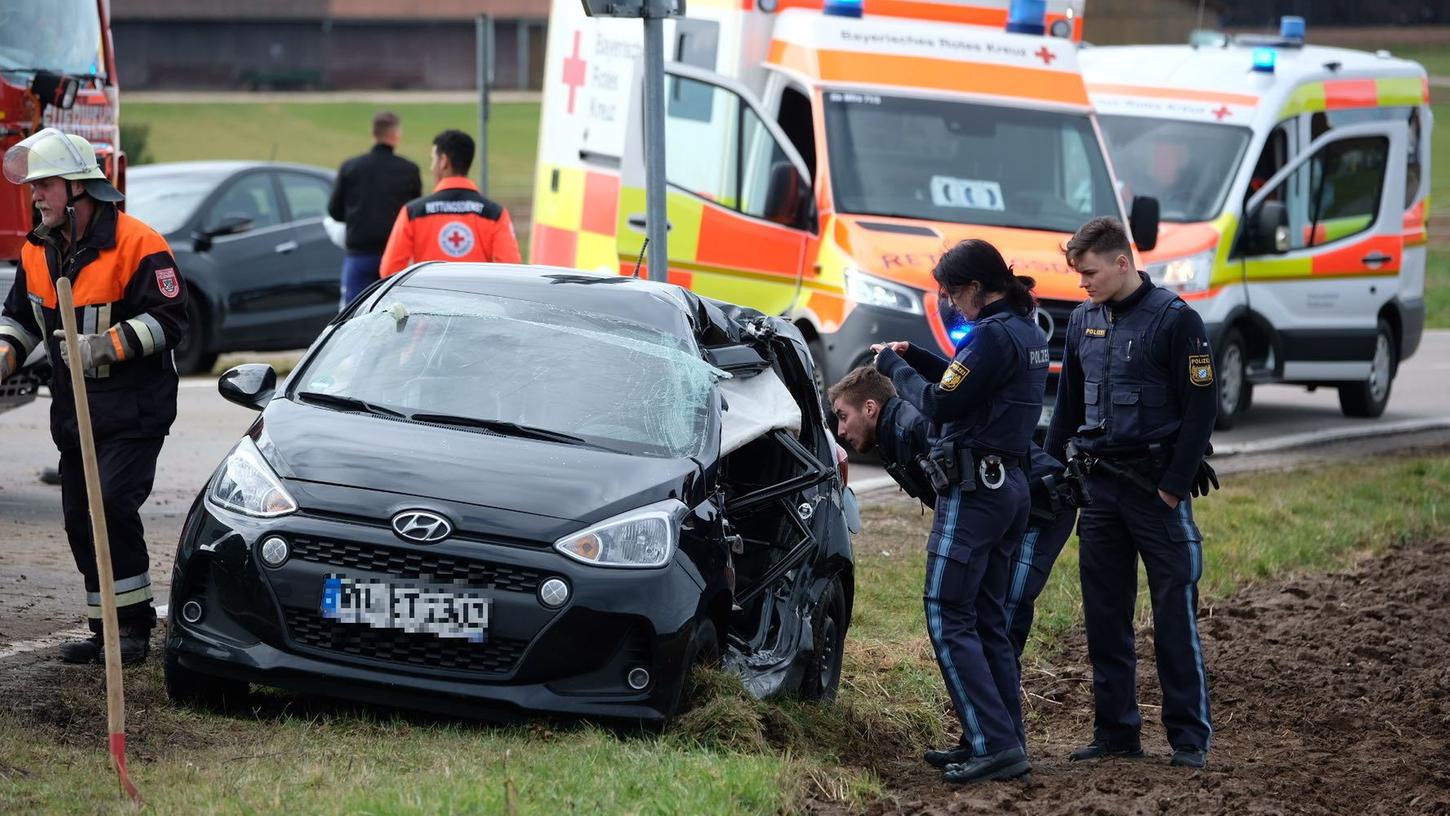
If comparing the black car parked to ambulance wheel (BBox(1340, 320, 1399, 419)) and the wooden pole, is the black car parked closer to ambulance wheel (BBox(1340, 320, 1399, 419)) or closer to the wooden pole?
ambulance wheel (BBox(1340, 320, 1399, 419))

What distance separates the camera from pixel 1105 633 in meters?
6.48

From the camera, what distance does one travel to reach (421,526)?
562 cm

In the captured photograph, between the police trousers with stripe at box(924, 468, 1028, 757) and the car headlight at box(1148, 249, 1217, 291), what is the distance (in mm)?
8284

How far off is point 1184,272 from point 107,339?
358 inches

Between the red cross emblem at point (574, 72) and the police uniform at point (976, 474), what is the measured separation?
788cm

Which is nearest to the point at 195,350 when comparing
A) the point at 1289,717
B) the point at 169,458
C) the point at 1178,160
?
the point at 169,458

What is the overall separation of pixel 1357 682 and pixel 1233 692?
0.51 metres

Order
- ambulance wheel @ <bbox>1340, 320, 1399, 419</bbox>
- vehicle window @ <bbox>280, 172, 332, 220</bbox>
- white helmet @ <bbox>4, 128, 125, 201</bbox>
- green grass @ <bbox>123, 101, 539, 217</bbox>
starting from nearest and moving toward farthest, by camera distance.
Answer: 1. white helmet @ <bbox>4, 128, 125, 201</bbox>
2. ambulance wheel @ <bbox>1340, 320, 1399, 419</bbox>
3. vehicle window @ <bbox>280, 172, 332, 220</bbox>
4. green grass @ <bbox>123, 101, 539, 217</bbox>

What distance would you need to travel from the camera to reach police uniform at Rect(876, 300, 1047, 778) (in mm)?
5750

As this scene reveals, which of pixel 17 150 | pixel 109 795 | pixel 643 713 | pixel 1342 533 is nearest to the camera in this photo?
pixel 109 795

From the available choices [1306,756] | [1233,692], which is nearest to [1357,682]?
[1233,692]

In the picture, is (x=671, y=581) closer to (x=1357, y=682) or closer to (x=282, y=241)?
(x=1357, y=682)

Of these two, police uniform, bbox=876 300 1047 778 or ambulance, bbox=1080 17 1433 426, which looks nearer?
police uniform, bbox=876 300 1047 778

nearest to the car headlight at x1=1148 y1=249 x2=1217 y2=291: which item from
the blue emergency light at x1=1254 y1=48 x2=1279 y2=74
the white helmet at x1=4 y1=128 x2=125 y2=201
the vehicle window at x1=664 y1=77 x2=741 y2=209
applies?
the blue emergency light at x1=1254 y1=48 x2=1279 y2=74
